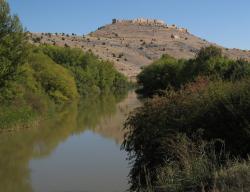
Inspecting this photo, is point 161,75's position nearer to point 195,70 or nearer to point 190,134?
point 195,70

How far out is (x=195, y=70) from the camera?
2514 inches

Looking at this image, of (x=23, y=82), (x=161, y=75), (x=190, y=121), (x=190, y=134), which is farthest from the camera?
(x=161, y=75)

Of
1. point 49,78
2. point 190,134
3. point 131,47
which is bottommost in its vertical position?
point 190,134

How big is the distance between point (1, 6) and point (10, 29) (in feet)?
6.46

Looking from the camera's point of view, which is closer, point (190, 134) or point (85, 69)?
point (190, 134)

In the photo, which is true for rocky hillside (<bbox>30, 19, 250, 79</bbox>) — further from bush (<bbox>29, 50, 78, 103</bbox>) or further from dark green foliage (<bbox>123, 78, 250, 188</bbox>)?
dark green foliage (<bbox>123, 78, 250, 188</bbox>)

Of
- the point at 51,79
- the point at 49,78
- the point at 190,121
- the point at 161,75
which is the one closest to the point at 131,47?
→ the point at 161,75

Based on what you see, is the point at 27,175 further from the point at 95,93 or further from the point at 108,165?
the point at 95,93

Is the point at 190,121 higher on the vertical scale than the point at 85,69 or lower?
lower

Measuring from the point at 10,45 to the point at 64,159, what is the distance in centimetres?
1438

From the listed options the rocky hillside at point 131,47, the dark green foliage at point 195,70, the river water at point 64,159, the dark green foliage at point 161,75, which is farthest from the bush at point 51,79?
the rocky hillside at point 131,47

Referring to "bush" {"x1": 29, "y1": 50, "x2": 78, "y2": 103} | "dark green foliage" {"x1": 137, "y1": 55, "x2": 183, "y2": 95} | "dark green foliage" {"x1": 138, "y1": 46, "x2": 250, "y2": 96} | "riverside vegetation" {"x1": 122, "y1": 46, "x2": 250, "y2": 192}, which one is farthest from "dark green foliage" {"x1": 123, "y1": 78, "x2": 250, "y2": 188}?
"dark green foliage" {"x1": 137, "y1": 55, "x2": 183, "y2": 95}

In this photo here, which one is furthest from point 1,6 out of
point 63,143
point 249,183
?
point 249,183

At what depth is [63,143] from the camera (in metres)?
34.1
